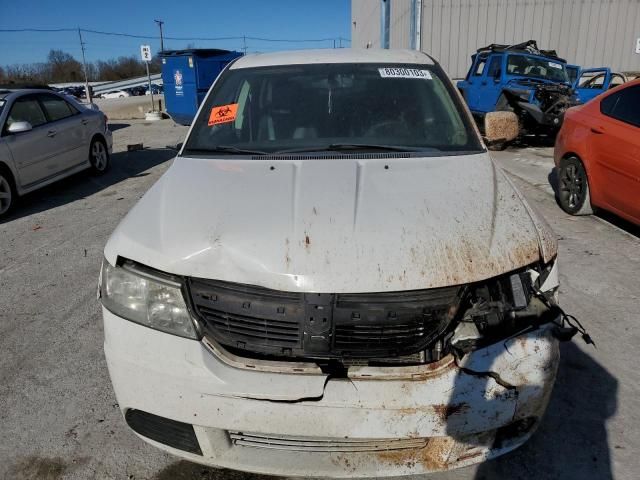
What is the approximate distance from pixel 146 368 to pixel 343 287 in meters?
0.75

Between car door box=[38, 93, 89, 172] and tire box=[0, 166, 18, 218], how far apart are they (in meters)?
A: 0.94

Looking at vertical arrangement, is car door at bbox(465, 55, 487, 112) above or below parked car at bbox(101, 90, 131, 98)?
above

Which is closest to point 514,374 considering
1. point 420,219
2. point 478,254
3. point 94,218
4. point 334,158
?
point 478,254

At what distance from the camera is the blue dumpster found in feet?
49.8

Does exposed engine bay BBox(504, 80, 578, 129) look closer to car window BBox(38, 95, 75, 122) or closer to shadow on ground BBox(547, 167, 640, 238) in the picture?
shadow on ground BBox(547, 167, 640, 238)

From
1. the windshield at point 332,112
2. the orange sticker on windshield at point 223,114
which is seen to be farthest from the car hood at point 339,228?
the orange sticker on windshield at point 223,114

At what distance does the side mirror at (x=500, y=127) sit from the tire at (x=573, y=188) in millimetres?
2578

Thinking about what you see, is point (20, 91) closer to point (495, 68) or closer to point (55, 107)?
point (55, 107)

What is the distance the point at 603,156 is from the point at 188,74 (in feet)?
43.3

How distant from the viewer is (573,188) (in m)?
5.54

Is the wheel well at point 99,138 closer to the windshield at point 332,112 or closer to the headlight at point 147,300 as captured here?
the windshield at point 332,112

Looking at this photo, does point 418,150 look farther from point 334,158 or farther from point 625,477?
point 625,477

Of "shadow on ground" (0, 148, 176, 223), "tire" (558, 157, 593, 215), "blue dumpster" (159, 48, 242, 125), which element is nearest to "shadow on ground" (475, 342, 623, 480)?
"tire" (558, 157, 593, 215)

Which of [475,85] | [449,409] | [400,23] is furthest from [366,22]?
[449,409]
